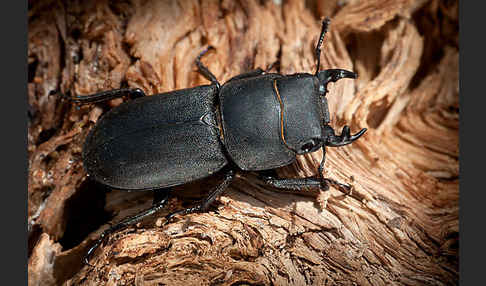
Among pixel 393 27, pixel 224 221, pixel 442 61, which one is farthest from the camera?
pixel 442 61

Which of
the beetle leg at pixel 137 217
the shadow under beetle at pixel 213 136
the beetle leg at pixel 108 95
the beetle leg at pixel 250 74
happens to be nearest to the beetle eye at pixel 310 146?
the shadow under beetle at pixel 213 136

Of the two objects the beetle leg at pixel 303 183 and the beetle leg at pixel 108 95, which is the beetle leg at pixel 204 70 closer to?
the beetle leg at pixel 108 95

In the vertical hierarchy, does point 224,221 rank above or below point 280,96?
below

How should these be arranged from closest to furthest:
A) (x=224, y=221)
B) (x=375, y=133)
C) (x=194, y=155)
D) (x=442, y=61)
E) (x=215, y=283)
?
1. (x=215, y=283)
2. (x=224, y=221)
3. (x=194, y=155)
4. (x=375, y=133)
5. (x=442, y=61)

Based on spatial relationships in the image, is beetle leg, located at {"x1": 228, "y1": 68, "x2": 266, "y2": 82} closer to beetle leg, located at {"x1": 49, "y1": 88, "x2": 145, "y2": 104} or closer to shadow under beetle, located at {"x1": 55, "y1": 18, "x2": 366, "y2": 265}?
shadow under beetle, located at {"x1": 55, "y1": 18, "x2": 366, "y2": 265}

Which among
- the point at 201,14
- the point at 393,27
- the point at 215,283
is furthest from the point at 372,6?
the point at 215,283

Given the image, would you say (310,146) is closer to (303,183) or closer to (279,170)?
(303,183)

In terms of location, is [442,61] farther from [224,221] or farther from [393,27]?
[224,221]
